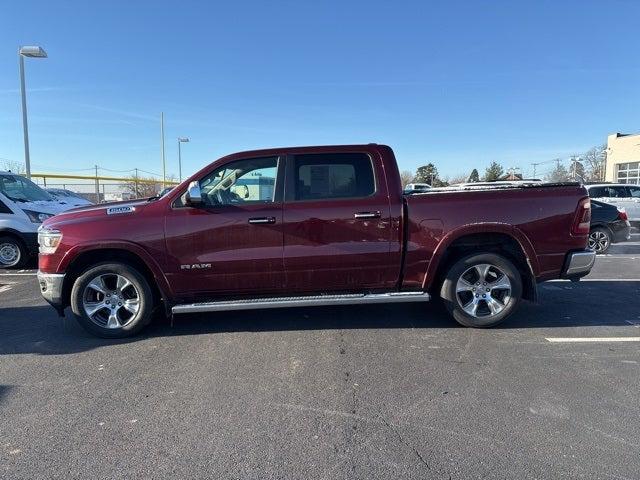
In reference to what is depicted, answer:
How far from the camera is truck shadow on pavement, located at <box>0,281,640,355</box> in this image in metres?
5.03

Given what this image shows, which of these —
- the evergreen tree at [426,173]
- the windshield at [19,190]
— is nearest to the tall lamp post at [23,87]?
the windshield at [19,190]

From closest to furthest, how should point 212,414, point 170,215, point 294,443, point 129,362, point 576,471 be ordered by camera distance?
point 576,471 → point 294,443 → point 212,414 → point 129,362 → point 170,215

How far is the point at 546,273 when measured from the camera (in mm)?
5242

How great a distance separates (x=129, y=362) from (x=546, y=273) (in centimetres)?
450

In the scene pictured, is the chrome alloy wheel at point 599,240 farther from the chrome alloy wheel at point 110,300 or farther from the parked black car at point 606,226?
the chrome alloy wheel at point 110,300

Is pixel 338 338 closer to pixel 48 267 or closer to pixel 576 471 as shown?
pixel 576 471

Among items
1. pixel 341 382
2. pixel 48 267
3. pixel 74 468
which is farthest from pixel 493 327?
pixel 48 267

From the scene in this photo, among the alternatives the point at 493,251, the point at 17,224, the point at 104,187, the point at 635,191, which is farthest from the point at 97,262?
the point at 104,187

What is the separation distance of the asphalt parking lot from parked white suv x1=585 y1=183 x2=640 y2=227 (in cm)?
1036

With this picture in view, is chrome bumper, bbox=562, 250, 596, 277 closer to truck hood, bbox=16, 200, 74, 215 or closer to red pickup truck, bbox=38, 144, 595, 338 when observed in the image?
red pickup truck, bbox=38, 144, 595, 338

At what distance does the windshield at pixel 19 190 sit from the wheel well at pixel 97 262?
Answer: 20.0 ft

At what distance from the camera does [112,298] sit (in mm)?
5043

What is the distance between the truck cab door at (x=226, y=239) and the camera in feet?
16.1

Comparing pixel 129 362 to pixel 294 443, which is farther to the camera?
pixel 129 362
